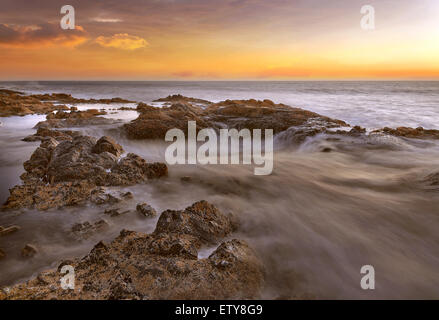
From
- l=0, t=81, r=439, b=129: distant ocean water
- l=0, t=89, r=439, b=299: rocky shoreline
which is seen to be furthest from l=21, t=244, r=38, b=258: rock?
l=0, t=81, r=439, b=129: distant ocean water

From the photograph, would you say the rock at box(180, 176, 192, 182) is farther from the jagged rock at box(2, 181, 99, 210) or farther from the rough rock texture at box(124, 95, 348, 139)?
the rough rock texture at box(124, 95, 348, 139)

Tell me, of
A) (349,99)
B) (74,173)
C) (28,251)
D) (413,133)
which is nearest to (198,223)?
(28,251)

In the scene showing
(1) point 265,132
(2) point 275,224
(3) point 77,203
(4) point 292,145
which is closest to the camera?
(2) point 275,224

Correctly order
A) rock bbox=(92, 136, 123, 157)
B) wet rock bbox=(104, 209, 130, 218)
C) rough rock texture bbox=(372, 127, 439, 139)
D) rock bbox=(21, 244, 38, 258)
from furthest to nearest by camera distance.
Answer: rough rock texture bbox=(372, 127, 439, 139)
rock bbox=(92, 136, 123, 157)
wet rock bbox=(104, 209, 130, 218)
rock bbox=(21, 244, 38, 258)

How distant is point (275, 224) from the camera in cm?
390

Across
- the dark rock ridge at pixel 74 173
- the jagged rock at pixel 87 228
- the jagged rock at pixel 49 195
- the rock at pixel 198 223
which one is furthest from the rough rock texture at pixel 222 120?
the rock at pixel 198 223

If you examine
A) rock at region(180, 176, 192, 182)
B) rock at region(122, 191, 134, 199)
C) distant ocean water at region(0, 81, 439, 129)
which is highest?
distant ocean water at region(0, 81, 439, 129)

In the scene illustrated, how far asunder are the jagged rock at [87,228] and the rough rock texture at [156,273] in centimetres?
76

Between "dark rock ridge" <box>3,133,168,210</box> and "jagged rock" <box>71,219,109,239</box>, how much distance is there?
0.69 meters

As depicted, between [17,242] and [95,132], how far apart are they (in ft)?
22.4

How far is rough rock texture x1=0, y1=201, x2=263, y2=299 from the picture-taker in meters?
2.23

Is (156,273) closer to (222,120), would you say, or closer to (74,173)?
(74,173)
